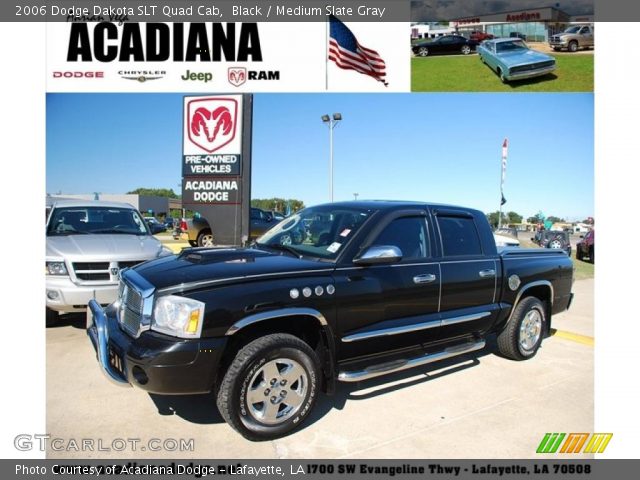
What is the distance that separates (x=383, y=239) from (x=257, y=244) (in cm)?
127

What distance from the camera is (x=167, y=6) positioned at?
7.32 metres

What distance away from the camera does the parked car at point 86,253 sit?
5.38 m

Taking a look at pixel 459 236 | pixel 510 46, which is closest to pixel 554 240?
pixel 510 46

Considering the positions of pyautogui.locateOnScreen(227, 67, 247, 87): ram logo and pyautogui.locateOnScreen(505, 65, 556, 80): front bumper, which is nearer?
pyautogui.locateOnScreen(227, 67, 247, 87): ram logo

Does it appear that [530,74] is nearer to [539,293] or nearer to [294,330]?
[539,293]

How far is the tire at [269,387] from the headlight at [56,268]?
356 centimetres

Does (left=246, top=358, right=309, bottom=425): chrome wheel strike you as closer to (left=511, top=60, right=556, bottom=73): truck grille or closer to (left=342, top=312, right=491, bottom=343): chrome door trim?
(left=342, top=312, right=491, bottom=343): chrome door trim

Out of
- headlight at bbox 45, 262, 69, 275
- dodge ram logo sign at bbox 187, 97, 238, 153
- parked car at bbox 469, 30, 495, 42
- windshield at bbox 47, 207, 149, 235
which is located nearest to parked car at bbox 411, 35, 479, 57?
parked car at bbox 469, 30, 495, 42

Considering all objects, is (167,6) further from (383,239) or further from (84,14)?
(383,239)

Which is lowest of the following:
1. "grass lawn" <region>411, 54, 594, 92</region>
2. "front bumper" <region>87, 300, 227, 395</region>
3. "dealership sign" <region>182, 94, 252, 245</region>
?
"front bumper" <region>87, 300, 227, 395</region>

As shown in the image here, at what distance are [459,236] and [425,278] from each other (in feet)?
2.77

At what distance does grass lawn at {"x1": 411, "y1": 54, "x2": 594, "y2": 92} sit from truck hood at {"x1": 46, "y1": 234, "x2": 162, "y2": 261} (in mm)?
5942

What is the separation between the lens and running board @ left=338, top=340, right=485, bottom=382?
3.50 m
